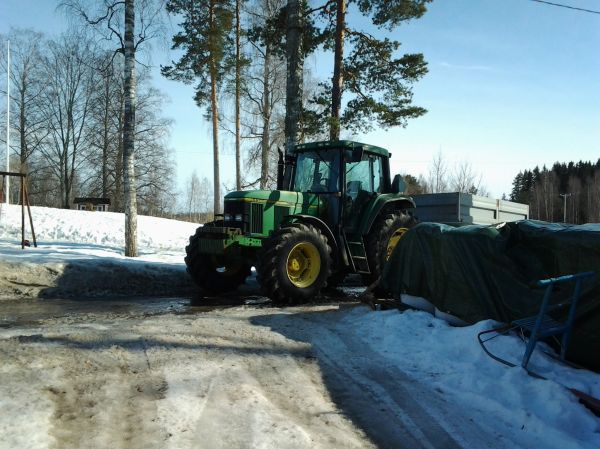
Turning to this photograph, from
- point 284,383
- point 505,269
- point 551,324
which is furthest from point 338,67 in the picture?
point 284,383

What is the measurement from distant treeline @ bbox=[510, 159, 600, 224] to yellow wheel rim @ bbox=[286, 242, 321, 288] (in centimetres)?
7379

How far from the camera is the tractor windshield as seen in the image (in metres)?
9.03

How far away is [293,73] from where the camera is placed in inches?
501

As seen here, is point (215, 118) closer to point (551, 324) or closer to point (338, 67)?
point (338, 67)

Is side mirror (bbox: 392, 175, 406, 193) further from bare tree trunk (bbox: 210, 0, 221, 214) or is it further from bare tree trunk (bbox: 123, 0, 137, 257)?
bare tree trunk (bbox: 210, 0, 221, 214)

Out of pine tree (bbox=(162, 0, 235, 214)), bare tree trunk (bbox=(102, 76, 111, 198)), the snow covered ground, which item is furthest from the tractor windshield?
bare tree trunk (bbox=(102, 76, 111, 198))

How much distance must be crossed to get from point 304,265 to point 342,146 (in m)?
2.24

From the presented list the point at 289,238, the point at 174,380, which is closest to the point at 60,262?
the point at 289,238

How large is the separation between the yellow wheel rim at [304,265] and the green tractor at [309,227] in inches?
0.6

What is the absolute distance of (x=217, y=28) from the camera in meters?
19.7

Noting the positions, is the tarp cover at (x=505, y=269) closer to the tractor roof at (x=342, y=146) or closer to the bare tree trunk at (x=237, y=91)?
the tractor roof at (x=342, y=146)

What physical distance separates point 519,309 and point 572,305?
78cm

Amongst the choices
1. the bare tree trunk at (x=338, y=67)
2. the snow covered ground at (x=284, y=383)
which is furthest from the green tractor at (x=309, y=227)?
the bare tree trunk at (x=338, y=67)

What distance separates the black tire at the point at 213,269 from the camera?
29.4 ft
